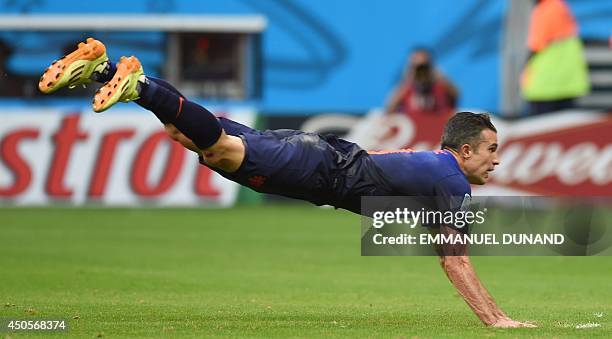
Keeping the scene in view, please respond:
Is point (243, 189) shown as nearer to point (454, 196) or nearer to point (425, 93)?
point (425, 93)

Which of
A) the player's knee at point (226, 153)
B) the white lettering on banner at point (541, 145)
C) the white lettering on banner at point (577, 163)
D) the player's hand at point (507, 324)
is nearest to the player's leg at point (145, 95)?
the player's knee at point (226, 153)

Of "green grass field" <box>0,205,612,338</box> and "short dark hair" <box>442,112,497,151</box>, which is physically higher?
"short dark hair" <box>442,112,497,151</box>

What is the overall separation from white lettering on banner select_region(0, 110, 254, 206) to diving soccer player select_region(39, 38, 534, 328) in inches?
454

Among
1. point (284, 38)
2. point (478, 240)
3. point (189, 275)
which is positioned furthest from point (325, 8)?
point (189, 275)

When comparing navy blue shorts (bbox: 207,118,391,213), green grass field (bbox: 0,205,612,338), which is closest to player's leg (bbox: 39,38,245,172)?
navy blue shorts (bbox: 207,118,391,213)

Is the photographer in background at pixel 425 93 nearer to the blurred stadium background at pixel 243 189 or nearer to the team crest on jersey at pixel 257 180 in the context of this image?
the blurred stadium background at pixel 243 189

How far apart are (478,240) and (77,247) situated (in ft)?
15.6

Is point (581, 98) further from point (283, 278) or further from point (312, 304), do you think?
point (312, 304)

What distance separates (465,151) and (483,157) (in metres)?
0.13

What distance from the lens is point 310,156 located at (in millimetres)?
9750

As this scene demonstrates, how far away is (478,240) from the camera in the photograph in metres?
16.4

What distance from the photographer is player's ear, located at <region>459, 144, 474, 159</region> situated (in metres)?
9.70

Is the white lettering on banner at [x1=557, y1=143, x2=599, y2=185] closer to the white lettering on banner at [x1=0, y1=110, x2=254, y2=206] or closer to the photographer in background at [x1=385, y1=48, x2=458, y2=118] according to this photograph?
the photographer in background at [x1=385, y1=48, x2=458, y2=118]

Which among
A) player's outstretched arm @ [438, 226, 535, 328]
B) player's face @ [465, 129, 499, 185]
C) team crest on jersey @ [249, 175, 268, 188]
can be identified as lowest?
player's outstretched arm @ [438, 226, 535, 328]
